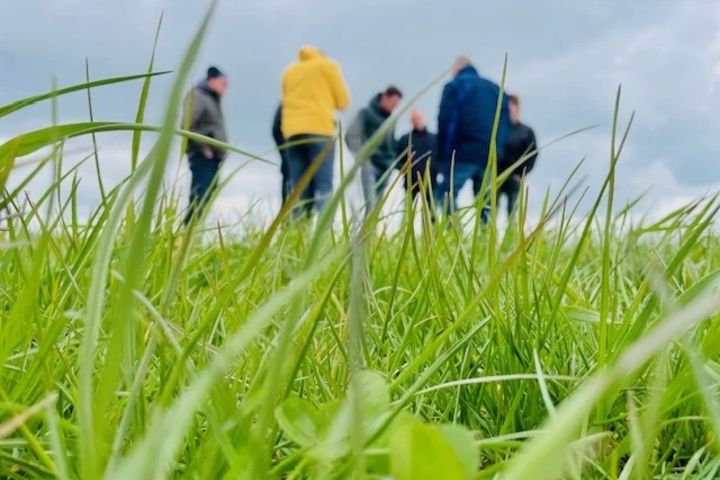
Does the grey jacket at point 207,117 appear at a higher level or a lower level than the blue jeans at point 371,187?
higher

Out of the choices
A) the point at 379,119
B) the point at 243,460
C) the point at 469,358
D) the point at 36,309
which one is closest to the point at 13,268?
the point at 36,309

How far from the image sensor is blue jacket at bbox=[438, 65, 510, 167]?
5176mm

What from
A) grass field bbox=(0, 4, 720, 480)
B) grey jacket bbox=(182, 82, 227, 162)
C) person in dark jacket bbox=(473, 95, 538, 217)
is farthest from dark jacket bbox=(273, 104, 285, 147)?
grass field bbox=(0, 4, 720, 480)

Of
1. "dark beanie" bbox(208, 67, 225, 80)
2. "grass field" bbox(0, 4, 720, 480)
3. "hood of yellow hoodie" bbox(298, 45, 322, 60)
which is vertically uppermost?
"hood of yellow hoodie" bbox(298, 45, 322, 60)

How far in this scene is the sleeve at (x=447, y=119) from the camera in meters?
5.29

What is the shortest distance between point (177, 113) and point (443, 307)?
1.70 feet

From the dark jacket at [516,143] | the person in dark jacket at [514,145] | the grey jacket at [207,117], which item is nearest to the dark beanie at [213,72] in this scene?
the grey jacket at [207,117]

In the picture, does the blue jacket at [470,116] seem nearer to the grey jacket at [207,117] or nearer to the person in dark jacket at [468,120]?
Answer: the person in dark jacket at [468,120]

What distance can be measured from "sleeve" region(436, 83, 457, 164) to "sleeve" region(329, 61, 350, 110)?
2.37 feet

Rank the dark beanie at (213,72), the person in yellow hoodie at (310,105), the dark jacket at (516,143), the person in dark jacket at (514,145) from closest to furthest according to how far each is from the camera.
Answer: the person in yellow hoodie at (310,105), the dark beanie at (213,72), the person in dark jacket at (514,145), the dark jacket at (516,143)

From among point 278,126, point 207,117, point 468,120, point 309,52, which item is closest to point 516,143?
point 468,120

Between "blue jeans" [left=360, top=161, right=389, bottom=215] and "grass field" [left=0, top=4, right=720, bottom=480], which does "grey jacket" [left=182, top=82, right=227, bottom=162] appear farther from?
"grass field" [left=0, top=4, right=720, bottom=480]

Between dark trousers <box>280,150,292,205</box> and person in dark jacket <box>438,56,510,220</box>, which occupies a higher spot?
person in dark jacket <box>438,56,510,220</box>

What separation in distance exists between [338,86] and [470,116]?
0.93m
